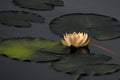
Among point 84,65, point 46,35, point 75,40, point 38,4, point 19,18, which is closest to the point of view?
point 84,65

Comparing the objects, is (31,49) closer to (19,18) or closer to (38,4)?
(19,18)

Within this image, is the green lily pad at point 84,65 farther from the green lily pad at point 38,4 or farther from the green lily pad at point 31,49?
the green lily pad at point 38,4

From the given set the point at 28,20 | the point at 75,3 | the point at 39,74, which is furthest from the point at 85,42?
the point at 75,3

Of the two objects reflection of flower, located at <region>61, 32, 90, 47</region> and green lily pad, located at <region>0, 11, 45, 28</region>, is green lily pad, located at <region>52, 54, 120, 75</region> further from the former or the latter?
green lily pad, located at <region>0, 11, 45, 28</region>

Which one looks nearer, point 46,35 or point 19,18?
point 46,35

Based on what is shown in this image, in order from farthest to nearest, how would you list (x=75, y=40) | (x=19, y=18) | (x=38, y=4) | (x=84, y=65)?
(x=38, y=4), (x=19, y=18), (x=75, y=40), (x=84, y=65)

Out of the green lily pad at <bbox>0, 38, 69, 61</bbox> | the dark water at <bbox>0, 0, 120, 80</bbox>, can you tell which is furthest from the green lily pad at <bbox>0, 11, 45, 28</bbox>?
the green lily pad at <bbox>0, 38, 69, 61</bbox>


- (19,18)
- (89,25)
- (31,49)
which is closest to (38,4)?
(19,18)

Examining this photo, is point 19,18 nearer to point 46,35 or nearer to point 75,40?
point 46,35
